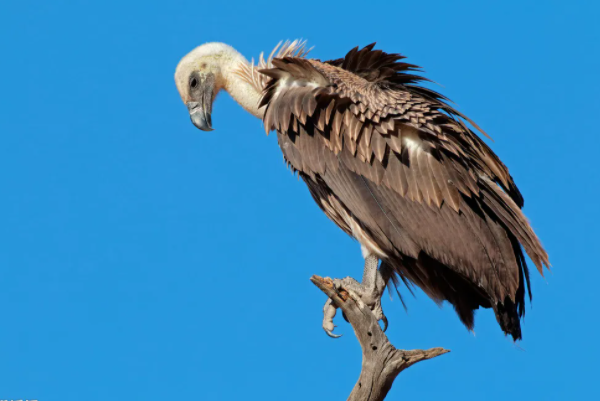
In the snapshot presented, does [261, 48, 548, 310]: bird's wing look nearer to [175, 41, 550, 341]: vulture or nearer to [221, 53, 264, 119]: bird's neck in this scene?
[175, 41, 550, 341]: vulture

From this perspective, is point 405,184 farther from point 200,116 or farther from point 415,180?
point 200,116

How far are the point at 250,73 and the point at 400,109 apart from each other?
1.99m

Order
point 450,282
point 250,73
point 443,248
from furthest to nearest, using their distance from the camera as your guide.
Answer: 1. point 250,73
2. point 450,282
3. point 443,248

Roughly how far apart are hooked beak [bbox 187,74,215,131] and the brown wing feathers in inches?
58.0

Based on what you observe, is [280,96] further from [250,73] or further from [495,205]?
[495,205]

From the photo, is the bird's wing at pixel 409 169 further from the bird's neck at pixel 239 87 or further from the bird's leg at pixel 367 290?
the bird's neck at pixel 239 87

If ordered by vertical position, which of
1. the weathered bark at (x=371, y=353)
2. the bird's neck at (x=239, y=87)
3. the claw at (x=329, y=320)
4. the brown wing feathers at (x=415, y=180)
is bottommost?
the weathered bark at (x=371, y=353)

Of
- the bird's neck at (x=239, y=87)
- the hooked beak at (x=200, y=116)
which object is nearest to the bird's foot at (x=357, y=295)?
the bird's neck at (x=239, y=87)

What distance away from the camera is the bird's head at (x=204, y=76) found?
951cm

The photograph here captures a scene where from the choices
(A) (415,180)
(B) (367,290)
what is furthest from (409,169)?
(B) (367,290)

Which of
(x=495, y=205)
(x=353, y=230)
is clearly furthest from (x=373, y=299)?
(x=495, y=205)

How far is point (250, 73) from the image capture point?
9.20 m

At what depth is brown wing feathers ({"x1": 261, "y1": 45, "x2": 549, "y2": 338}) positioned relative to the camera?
25.1 ft

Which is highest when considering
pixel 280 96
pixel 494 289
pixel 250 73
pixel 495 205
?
pixel 250 73
